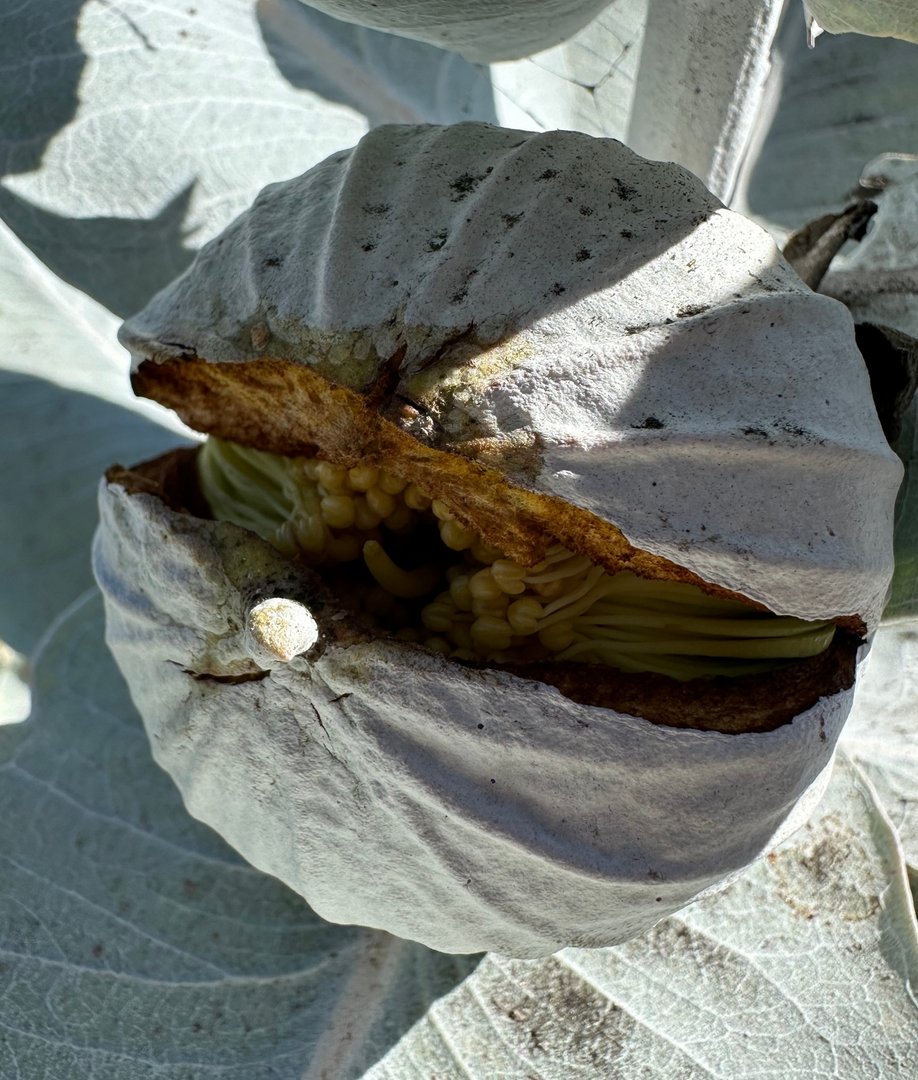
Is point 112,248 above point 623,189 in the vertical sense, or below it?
below

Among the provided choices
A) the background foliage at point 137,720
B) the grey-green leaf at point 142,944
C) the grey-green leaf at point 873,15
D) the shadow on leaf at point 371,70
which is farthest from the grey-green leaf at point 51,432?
the grey-green leaf at point 873,15

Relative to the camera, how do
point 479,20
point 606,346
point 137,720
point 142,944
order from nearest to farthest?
point 606,346 < point 479,20 < point 142,944 < point 137,720

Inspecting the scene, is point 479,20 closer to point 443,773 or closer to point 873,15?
point 873,15

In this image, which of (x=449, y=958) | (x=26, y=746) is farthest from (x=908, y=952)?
(x=26, y=746)

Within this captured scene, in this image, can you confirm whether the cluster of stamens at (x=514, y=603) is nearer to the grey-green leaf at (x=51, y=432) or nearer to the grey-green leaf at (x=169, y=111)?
the grey-green leaf at (x=51, y=432)

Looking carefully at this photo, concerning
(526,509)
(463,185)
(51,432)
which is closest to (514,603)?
(526,509)
